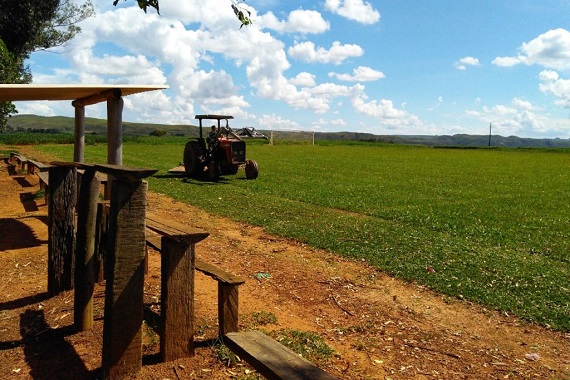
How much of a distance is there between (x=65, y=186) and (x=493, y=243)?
7086mm

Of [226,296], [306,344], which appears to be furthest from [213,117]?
[306,344]

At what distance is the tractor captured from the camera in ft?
57.8

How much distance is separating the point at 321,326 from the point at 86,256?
226 cm

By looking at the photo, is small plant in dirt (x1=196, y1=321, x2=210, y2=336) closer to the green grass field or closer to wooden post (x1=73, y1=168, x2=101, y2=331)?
wooden post (x1=73, y1=168, x2=101, y2=331)

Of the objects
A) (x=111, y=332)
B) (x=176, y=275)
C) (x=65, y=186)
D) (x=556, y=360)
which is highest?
(x=65, y=186)

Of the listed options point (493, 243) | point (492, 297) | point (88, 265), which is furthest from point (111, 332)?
point (493, 243)

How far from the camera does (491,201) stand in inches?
591

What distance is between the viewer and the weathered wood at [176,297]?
12.2ft

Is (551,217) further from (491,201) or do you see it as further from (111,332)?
(111,332)

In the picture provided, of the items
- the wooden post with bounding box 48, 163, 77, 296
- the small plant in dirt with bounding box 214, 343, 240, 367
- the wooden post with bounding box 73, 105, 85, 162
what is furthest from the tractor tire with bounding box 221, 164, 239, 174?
the small plant in dirt with bounding box 214, 343, 240, 367

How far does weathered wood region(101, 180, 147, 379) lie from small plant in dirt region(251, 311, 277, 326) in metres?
1.40

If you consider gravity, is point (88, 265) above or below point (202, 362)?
above

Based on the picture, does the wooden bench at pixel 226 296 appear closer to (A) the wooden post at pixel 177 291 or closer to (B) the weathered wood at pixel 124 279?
(A) the wooden post at pixel 177 291

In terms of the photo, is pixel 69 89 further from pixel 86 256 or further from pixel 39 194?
pixel 39 194
